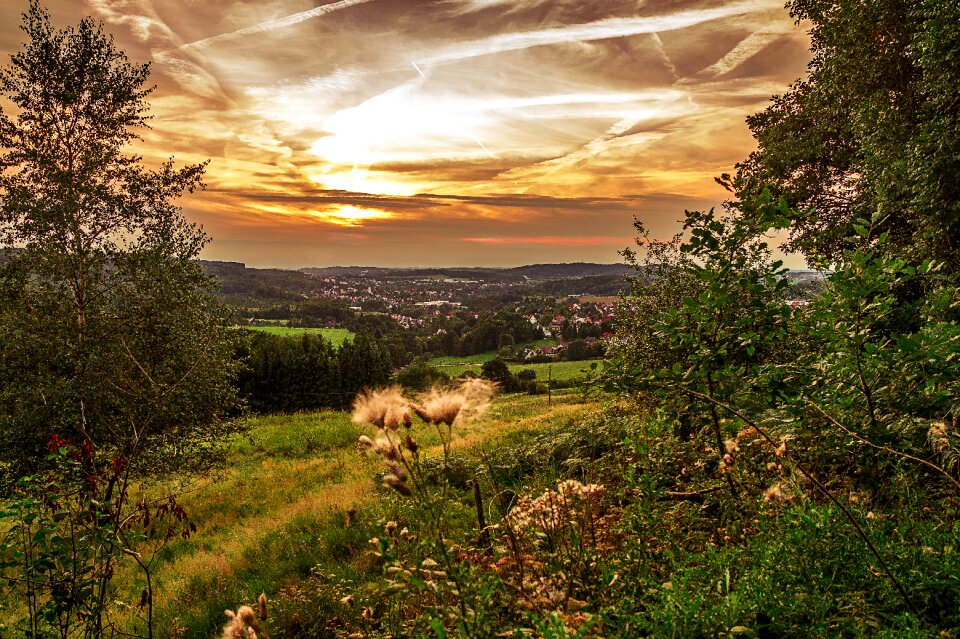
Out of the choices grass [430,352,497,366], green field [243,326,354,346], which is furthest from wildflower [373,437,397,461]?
grass [430,352,497,366]

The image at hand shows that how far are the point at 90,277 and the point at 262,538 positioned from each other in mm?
10234

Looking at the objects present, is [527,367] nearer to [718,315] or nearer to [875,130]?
[875,130]

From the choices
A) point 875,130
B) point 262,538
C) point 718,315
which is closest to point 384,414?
point 718,315

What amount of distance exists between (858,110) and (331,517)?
16023mm

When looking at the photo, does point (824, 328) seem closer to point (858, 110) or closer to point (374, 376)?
point (858, 110)

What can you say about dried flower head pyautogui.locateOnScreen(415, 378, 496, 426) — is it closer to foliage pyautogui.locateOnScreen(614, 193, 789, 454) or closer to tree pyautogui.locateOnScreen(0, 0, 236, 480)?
foliage pyautogui.locateOnScreen(614, 193, 789, 454)

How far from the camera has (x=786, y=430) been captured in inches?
175

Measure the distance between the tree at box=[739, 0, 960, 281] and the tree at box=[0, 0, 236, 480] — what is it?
1513cm

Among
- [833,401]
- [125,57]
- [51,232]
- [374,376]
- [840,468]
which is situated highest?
[125,57]

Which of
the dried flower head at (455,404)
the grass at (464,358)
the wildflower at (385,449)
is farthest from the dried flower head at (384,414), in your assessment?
the grass at (464,358)

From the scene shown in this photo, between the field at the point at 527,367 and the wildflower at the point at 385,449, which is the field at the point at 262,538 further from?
the field at the point at 527,367

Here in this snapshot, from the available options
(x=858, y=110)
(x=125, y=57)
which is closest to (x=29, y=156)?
(x=125, y=57)

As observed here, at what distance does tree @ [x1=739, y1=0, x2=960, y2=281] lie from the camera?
27.5 feet

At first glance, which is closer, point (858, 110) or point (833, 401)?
point (833, 401)
